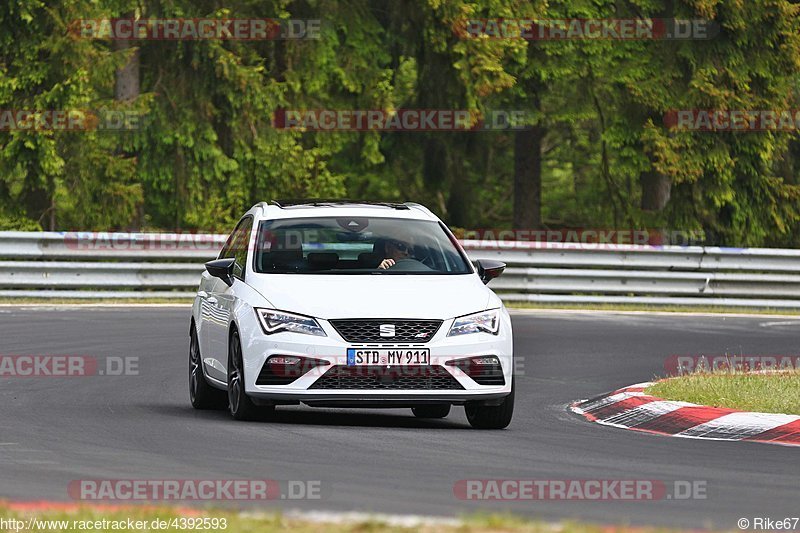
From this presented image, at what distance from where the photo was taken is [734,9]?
33.8 metres

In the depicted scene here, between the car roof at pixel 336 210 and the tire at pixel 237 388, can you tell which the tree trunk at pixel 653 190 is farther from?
the tire at pixel 237 388

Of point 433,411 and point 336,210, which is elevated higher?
point 336,210

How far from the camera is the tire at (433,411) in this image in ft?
45.5

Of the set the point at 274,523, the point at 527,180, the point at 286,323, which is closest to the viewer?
the point at 274,523

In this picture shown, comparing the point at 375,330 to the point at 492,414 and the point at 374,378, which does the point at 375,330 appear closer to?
the point at 374,378

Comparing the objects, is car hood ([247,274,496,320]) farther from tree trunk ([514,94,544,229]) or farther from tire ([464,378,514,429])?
tree trunk ([514,94,544,229])

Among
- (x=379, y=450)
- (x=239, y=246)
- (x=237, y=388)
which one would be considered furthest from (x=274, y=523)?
(x=239, y=246)

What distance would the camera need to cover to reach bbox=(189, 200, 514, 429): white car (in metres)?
12.1

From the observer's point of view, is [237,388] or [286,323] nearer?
[286,323]

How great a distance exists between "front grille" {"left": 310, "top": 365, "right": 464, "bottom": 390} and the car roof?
203 centimetres

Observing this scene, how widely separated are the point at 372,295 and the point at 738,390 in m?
3.67

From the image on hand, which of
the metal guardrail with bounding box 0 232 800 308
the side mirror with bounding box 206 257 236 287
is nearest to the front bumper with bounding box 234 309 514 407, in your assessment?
the side mirror with bounding box 206 257 236 287

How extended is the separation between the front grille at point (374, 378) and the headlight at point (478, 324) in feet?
1.07

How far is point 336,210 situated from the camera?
45.5 feet
